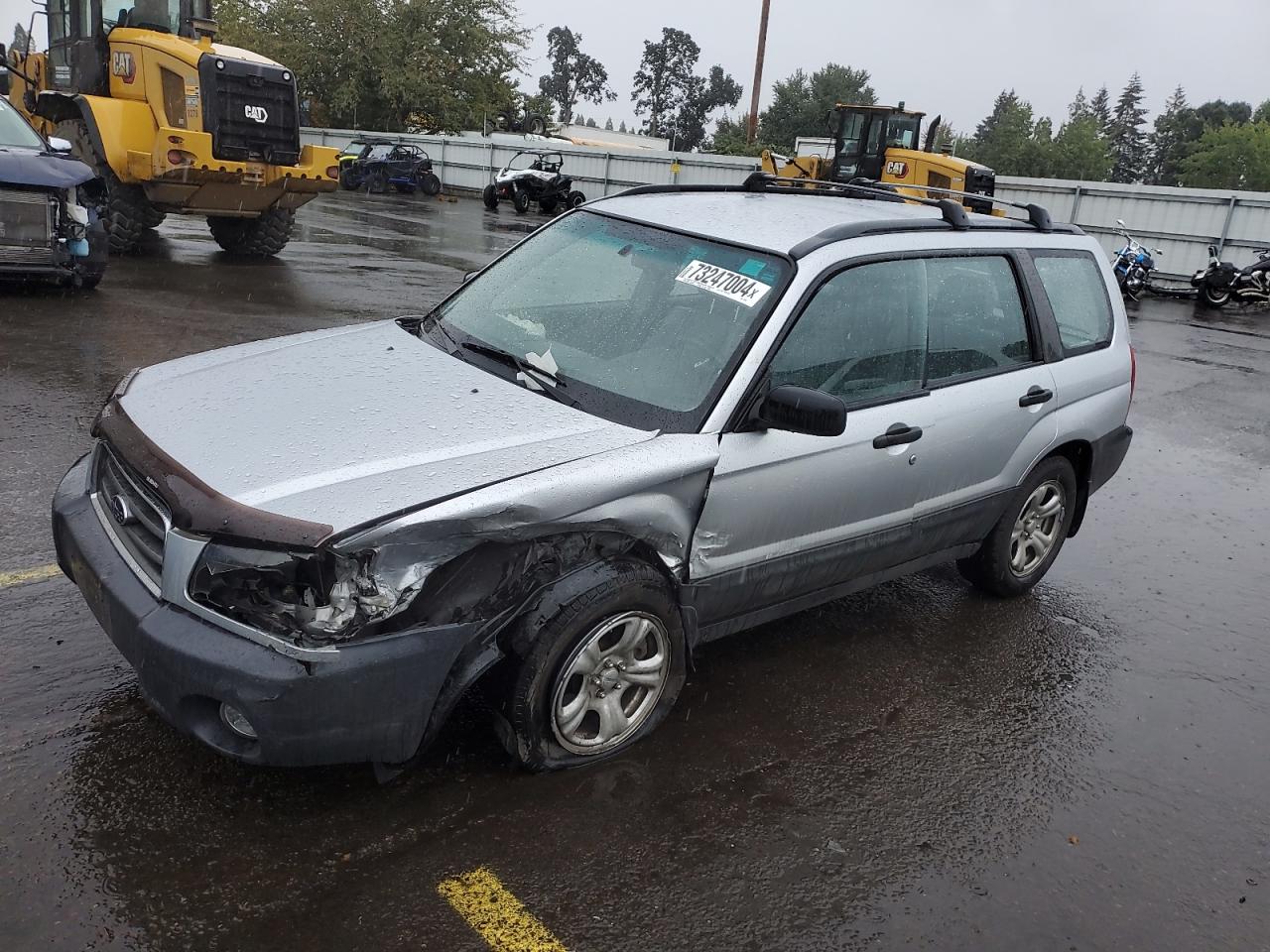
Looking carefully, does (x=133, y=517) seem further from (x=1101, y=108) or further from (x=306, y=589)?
(x=1101, y=108)

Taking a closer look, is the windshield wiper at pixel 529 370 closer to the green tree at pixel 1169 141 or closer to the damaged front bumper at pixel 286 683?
the damaged front bumper at pixel 286 683

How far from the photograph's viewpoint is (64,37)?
498 inches

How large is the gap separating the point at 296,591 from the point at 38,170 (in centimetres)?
781

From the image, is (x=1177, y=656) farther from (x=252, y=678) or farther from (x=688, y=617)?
(x=252, y=678)

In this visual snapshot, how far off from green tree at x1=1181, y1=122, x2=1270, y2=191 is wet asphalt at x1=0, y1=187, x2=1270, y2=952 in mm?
89392

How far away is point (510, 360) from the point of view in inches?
145

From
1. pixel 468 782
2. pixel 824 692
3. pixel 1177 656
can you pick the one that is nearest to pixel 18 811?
pixel 468 782

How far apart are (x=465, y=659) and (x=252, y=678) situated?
0.56 m

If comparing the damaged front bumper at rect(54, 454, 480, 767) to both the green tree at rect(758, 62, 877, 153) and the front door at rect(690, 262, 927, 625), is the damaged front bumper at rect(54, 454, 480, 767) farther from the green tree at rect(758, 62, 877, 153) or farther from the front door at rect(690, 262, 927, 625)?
the green tree at rect(758, 62, 877, 153)

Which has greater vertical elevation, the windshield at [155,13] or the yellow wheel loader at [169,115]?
Result: the windshield at [155,13]

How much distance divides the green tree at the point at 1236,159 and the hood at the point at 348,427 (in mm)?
91102

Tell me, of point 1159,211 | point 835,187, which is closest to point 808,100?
point 1159,211

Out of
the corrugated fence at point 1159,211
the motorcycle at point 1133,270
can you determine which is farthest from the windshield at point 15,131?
the motorcycle at point 1133,270

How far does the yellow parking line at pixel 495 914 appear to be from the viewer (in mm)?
2555
